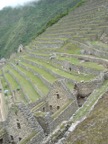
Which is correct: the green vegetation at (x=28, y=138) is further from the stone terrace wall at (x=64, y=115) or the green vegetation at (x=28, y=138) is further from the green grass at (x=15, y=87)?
the green grass at (x=15, y=87)

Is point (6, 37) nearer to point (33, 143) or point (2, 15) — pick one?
point (2, 15)

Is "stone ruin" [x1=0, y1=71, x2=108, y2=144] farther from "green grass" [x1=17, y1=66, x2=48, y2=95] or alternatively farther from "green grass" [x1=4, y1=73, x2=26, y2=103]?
"green grass" [x1=4, y1=73, x2=26, y2=103]

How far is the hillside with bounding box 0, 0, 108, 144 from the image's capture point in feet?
42.3

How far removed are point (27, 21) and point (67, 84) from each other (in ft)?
271

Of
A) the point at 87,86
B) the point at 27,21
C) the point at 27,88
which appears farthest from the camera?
the point at 27,21

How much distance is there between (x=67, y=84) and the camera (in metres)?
25.8

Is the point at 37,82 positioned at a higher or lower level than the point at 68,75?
lower

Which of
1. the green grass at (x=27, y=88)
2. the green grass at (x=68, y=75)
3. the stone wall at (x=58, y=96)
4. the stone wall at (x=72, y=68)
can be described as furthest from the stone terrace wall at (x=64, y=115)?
the stone wall at (x=72, y=68)

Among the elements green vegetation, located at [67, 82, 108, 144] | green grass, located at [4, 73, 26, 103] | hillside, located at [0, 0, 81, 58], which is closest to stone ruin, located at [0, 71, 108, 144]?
green vegetation, located at [67, 82, 108, 144]

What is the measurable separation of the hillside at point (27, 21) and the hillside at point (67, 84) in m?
33.9

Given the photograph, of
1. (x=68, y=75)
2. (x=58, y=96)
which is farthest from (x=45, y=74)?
(x=58, y=96)

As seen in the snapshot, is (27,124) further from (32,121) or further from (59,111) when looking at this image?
(59,111)

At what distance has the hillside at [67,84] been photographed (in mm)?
12891

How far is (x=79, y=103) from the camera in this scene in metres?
21.4
